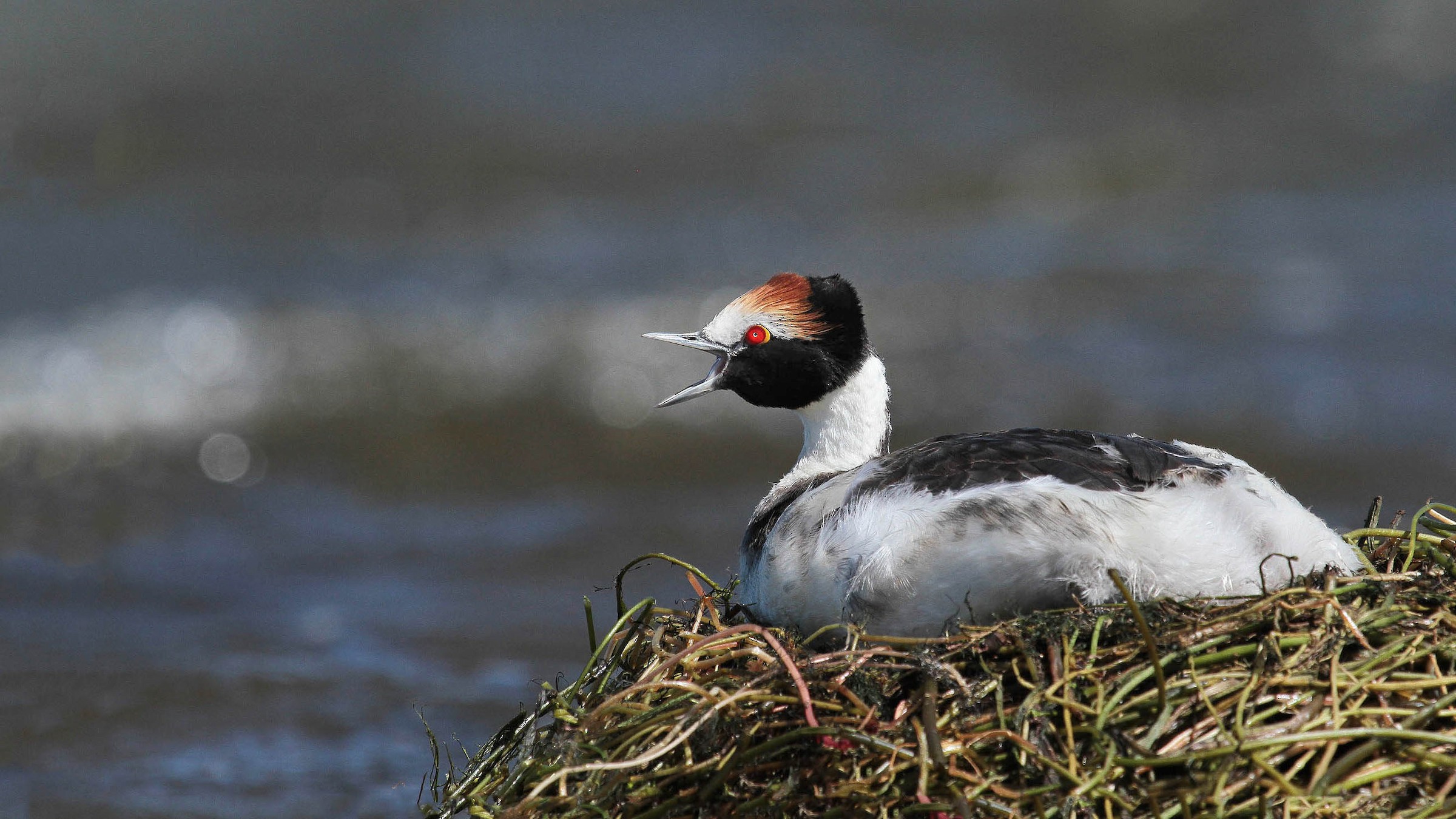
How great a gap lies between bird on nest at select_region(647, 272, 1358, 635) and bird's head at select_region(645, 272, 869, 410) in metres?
0.81

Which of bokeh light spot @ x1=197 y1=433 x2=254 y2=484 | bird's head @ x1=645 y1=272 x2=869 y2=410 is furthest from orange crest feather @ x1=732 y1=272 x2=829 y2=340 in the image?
bokeh light spot @ x1=197 y1=433 x2=254 y2=484

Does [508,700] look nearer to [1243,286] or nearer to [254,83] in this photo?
[1243,286]

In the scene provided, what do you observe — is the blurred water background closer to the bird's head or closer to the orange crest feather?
the bird's head

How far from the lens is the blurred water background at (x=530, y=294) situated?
825 centimetres

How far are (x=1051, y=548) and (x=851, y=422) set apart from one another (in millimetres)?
1753

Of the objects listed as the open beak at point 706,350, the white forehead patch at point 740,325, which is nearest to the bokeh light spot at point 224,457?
the open beak at point 706,350

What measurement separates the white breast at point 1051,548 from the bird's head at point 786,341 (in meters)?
1.31

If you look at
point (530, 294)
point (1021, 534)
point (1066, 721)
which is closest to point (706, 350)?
point (1021, 534)

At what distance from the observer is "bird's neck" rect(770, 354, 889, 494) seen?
17.1 ft

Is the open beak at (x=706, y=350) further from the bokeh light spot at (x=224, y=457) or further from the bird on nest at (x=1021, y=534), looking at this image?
the bokeh light spot at (x=224, y=457)

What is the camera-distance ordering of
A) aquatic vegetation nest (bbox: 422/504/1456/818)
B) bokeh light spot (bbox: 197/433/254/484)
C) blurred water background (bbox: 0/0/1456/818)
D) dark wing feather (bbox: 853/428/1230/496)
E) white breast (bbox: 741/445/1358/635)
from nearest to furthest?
aquatic vegetation nest (bbox: 422/504/1456/818) < white breast (bbox: 741/445/1358/635) < dark wing feather (bbox: 853/428/1230/496) < blurred water background (bbox: 0/0/1456/818) < bokeh light spot (bbox: 197/433/254/484)

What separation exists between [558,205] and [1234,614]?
13132mm

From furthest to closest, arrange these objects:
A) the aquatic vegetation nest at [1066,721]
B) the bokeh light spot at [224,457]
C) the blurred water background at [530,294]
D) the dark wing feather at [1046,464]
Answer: the bokeh light spot at [224,457] → the blurred water background at [530,294] → the dark wing feather at [1046,464] → the aquatic vegetation nest at [1066,721]

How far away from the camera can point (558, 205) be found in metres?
15.8
